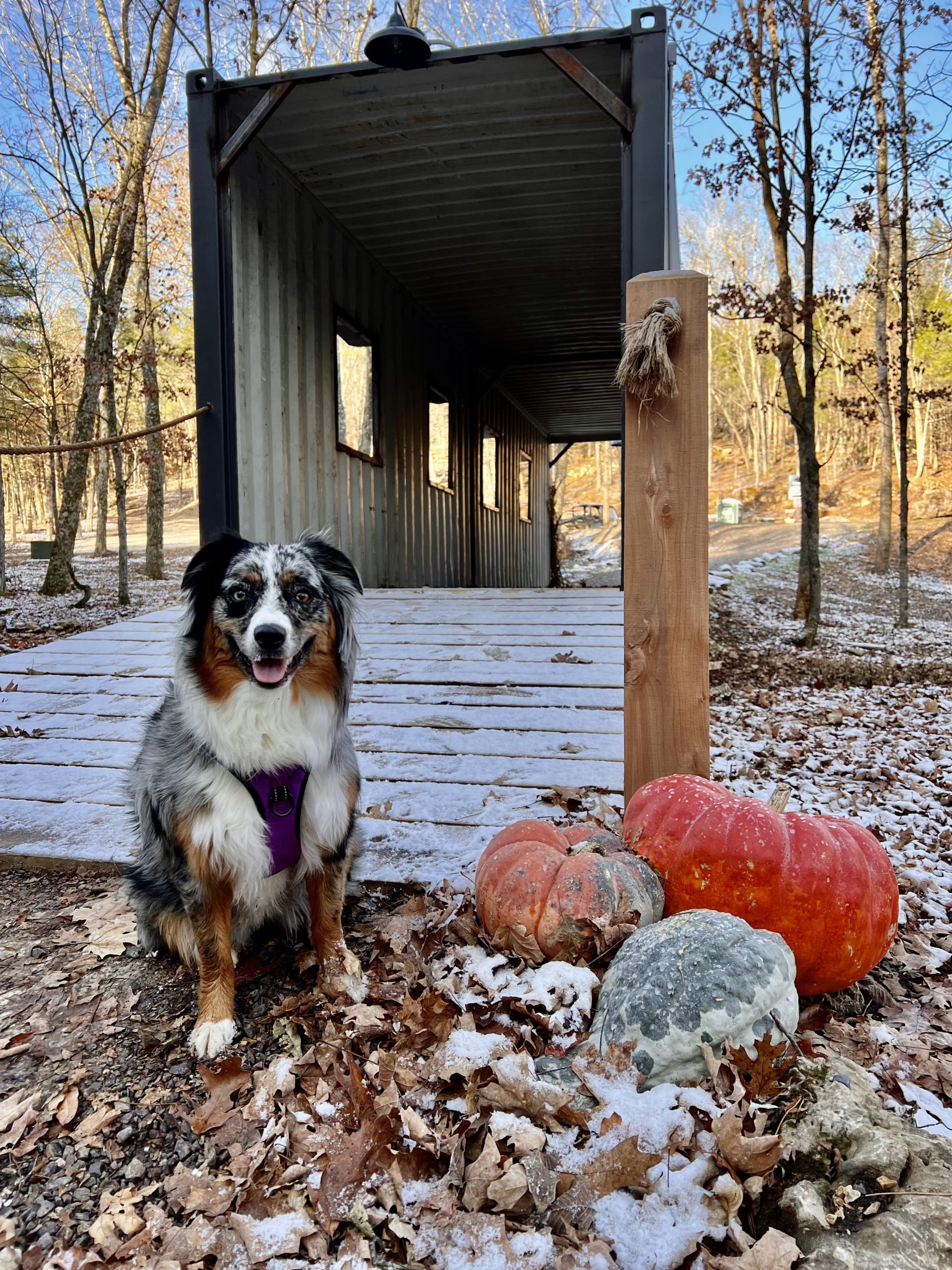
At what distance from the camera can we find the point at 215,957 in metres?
2.13

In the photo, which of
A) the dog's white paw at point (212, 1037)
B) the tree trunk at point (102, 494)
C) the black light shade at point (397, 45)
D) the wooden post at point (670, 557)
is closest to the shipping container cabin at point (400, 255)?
the black light shade at point (397, 45)

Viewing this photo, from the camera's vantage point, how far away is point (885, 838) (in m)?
3.22

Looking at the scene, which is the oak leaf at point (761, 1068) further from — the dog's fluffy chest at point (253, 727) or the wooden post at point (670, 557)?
the dog's fluffy chest at point (253, 727)

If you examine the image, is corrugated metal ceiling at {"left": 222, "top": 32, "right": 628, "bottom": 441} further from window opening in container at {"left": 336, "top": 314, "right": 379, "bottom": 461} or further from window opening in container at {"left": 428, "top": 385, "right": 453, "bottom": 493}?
window opening in container at {"left": 428, "top": 385, "right": 453, "bottom": 493}

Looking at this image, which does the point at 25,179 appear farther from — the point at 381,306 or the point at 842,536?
the point at 842,536

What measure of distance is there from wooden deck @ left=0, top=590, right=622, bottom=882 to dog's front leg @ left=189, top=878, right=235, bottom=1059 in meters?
0.77

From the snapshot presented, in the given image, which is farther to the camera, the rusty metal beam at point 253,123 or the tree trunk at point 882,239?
the tree trunk at point 882,239

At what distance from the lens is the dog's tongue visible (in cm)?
212

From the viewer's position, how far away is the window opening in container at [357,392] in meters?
8.41

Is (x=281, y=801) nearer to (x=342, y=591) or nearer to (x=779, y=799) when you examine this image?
(x=342, y=591)

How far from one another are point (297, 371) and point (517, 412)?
975cm

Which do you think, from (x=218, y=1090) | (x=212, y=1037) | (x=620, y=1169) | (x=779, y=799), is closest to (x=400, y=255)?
(x=779, y=799)

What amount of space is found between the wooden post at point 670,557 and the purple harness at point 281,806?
1182mm

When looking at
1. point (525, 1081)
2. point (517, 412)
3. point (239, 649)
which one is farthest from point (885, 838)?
point (517, 412)
